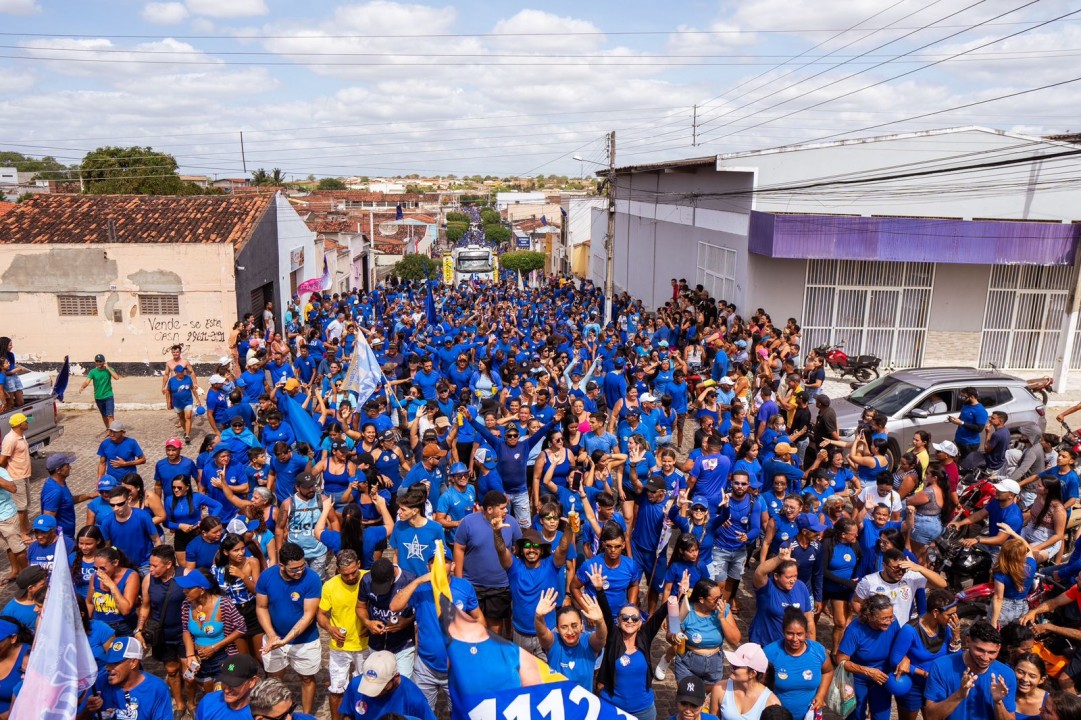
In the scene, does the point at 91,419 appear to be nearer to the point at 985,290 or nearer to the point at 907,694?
the point at 907,694

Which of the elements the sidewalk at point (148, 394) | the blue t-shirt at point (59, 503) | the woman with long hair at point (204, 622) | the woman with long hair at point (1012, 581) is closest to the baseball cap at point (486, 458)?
the woman with long hair at point (204, 622)

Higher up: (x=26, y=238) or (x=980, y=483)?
(x=26, y=238)

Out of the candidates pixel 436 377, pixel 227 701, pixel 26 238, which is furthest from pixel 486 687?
pixel 26 238

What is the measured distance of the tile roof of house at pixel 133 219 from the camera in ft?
65.5

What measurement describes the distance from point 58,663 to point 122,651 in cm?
40

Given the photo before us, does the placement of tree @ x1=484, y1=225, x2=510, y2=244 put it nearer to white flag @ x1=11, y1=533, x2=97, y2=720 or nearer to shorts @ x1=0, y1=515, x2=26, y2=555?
shorts @ x1=0, y1=515, x2=26, y2=555

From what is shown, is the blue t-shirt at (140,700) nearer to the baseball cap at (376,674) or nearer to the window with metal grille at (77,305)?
the baseball cap at (376,674)

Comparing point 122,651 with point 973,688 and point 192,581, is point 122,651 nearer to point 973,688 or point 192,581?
point 192,581

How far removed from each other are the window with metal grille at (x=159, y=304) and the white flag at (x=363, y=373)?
10.4 metres

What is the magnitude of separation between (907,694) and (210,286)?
61.9 ft

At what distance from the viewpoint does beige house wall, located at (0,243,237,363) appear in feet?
64.5

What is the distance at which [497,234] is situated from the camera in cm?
9194

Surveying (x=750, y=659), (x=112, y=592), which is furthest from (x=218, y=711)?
(x=750, y=659)

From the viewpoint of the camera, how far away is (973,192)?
1855 cm
